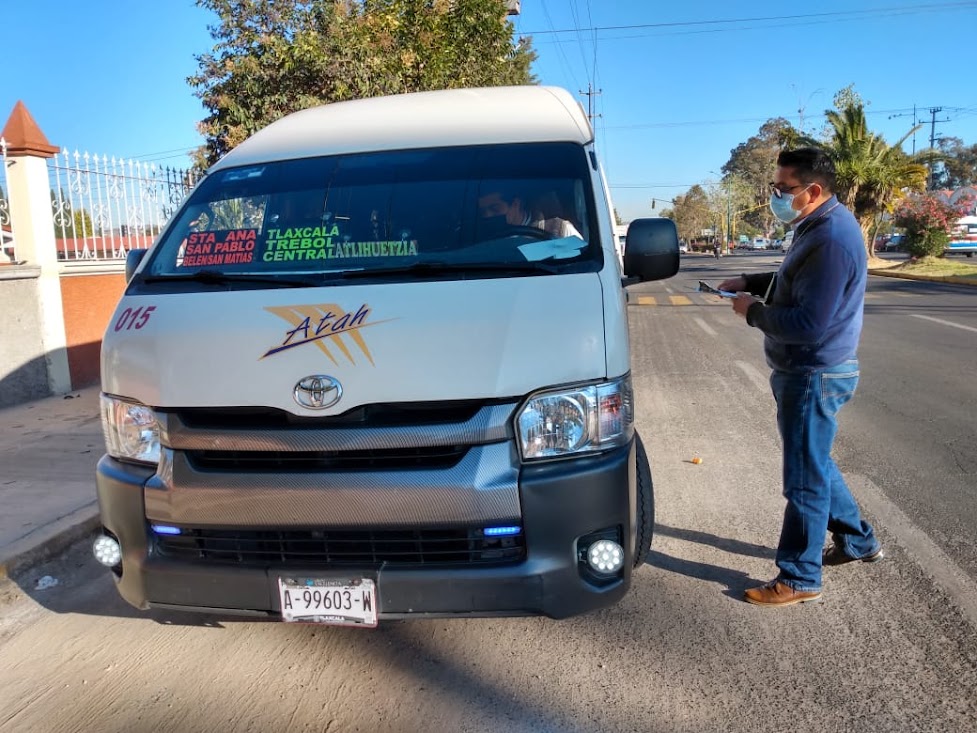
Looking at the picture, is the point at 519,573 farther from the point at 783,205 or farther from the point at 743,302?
the point at 783,205

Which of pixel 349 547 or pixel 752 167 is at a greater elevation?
pixel 752 167

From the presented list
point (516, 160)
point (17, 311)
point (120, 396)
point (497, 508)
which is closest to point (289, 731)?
point (497, 508)

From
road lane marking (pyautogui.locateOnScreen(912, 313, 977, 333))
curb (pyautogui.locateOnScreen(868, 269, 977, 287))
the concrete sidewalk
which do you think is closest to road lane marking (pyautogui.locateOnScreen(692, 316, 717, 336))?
road lane marking (pyautogui.locateOnScreen(912, 313, 977, 333))

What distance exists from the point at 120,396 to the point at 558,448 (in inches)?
63.2

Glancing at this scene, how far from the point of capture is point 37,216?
8.21 metres

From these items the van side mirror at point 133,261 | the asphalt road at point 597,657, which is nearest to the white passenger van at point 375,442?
the asphalt road at point 597,657

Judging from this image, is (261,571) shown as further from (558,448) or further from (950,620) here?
(950,620)

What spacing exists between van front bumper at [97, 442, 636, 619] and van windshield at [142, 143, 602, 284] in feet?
2.75

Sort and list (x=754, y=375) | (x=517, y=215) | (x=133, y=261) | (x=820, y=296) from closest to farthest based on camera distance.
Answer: (x=820, y=296)
(x=517, y=215)
(x=133, y=261)
(x=754, y=375)

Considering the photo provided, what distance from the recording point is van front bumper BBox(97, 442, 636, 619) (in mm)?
2604

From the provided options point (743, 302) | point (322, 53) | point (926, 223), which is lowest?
point (743, 302)

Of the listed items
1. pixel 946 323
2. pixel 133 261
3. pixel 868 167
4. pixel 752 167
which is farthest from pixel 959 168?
pixel 133 261

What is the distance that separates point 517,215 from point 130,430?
5.74 feet

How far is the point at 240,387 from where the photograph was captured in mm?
2699
